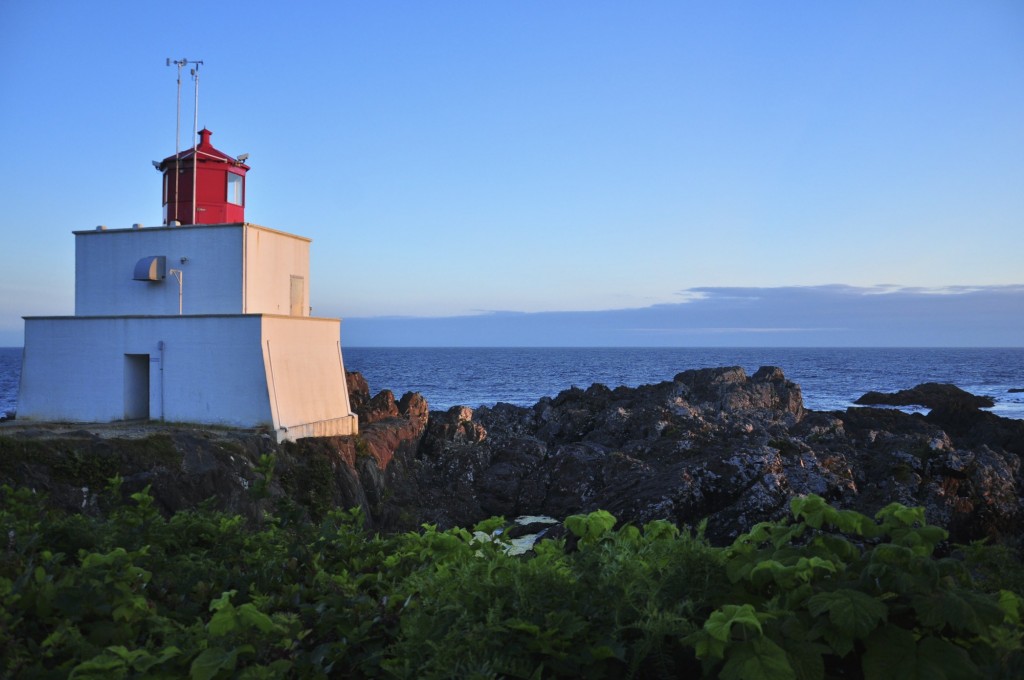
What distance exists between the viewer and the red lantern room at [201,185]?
1855cm

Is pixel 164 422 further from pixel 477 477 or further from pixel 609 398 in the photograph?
pixel 609 398

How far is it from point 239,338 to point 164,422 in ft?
8.74

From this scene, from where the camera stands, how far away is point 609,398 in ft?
104

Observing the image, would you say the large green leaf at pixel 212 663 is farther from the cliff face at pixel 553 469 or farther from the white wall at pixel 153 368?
the white wall at pixel 153 368

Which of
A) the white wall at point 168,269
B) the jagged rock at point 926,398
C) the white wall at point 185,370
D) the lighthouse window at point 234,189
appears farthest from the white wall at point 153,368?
the jagged rock at point 926,398

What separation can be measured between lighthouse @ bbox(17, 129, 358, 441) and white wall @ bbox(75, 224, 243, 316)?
3 cm

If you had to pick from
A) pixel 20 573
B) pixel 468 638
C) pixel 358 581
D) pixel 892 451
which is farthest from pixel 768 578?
pixel 892 451

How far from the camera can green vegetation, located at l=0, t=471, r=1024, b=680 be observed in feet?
7.09

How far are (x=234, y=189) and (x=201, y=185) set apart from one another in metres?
0.83

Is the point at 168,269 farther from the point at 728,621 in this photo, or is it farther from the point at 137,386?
the point at 728,621

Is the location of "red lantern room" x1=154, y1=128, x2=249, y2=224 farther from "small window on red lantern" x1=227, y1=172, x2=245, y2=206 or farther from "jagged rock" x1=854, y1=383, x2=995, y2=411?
"jagged rock" x1=854, y1=383, x2=995, y2=411

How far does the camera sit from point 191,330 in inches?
669

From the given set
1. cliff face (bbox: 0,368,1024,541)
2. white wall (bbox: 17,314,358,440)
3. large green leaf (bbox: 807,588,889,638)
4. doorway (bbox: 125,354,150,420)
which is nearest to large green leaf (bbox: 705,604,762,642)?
large green leaf (bbox: 807,588,889,638)

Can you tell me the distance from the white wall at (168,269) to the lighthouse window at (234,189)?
1588 millimetres
